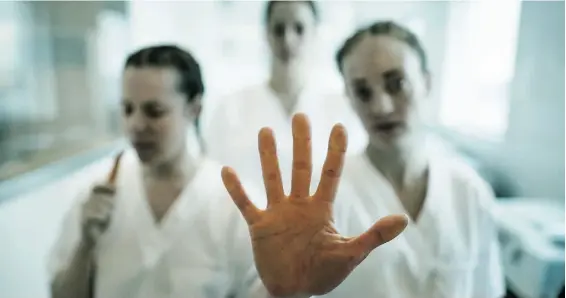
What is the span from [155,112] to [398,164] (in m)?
0.36

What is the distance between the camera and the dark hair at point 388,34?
731 millimetres

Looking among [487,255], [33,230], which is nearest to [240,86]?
[33,230]

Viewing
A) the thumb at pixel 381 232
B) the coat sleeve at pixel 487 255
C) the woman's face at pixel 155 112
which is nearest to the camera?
the thumb at pixel 381 232

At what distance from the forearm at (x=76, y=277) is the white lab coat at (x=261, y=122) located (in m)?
0.23

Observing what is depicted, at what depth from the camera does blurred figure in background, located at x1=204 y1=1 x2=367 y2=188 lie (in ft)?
2.45

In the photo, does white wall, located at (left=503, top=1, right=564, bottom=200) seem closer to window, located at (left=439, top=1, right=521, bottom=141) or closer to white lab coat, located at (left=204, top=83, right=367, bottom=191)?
window, located at (left=439, top=1, right=521, bottom=141)

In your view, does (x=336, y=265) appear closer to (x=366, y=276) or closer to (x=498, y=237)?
(x=366, y=276)

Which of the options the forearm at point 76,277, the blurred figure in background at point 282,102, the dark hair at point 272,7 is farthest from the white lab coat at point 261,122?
the forearm at point 76,277

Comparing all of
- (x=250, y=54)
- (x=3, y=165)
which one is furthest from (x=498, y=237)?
(x=3, y=165)

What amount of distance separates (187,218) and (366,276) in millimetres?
270

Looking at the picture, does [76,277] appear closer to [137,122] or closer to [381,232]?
[137,122]

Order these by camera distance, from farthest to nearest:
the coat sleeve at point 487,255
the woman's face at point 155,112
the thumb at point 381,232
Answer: the coat sleeve at point 487,255 → the woman's face at point 155,112 → the thumb at point 381,232

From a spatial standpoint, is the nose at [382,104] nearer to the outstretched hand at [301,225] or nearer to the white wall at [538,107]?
the outstretched hand at [301,225]

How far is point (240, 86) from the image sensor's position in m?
0.79
